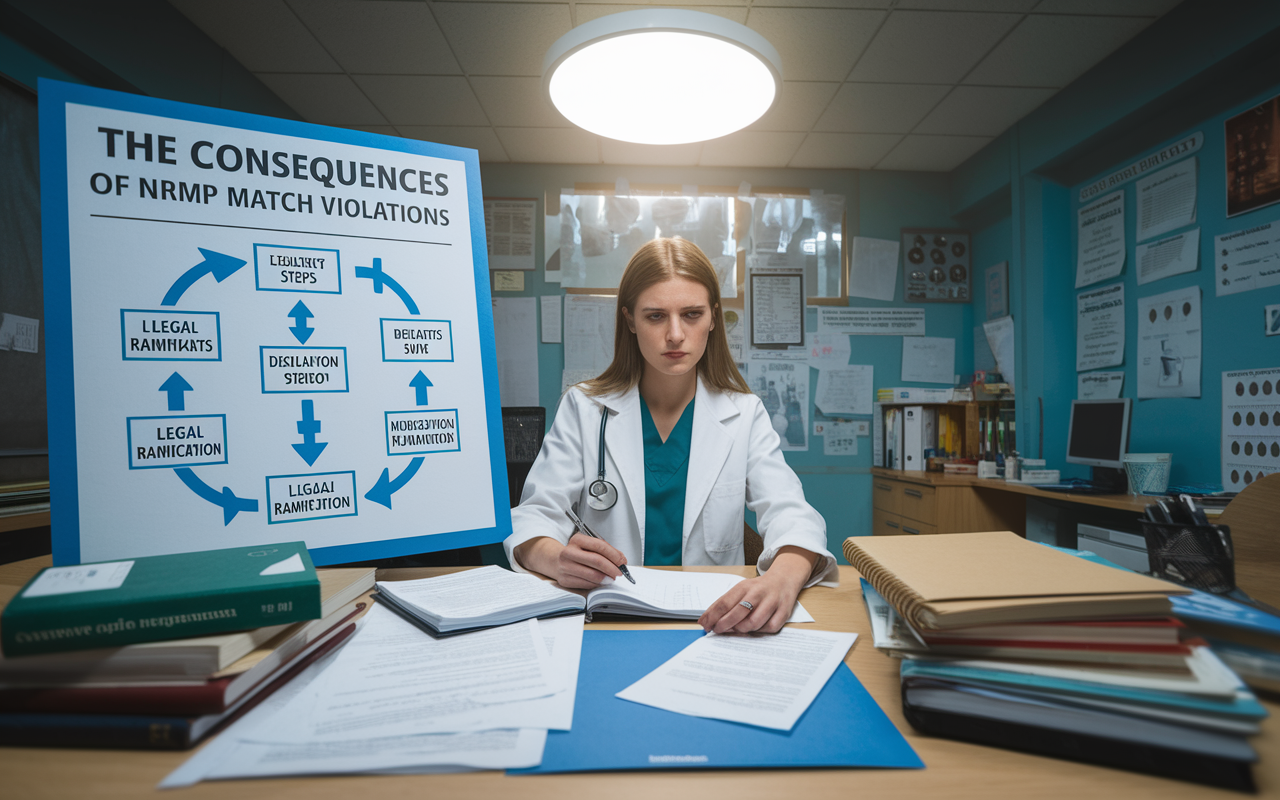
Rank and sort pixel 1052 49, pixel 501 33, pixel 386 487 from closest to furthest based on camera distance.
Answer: pixel 386 487 → pixel 501 33 → pixel 1052 49

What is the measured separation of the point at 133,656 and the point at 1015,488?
2783mm

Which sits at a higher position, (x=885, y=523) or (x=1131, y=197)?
(x=1131, y=197)

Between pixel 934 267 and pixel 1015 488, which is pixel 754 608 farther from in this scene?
pixel 934 267

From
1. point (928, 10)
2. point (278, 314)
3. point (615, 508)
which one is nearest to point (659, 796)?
point (278, 314)

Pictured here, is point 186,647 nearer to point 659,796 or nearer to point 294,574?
point 294,574

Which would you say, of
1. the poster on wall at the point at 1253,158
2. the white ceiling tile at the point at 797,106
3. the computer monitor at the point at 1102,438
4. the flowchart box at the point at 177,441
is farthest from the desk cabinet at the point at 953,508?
the flowchart box at the point at 177,441

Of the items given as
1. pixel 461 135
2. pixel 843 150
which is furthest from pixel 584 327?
pixel 843 150

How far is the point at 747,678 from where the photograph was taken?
21.4 inches

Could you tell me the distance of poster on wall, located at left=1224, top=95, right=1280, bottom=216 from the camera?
6.19 ft

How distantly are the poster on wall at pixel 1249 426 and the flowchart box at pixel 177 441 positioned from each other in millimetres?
2823

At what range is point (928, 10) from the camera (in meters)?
2.12

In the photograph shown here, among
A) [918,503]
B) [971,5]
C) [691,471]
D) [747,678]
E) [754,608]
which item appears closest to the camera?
[747,678]

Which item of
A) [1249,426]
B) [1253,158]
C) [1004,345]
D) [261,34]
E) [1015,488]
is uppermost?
[261,34]

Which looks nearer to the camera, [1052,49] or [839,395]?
[1052,49]
